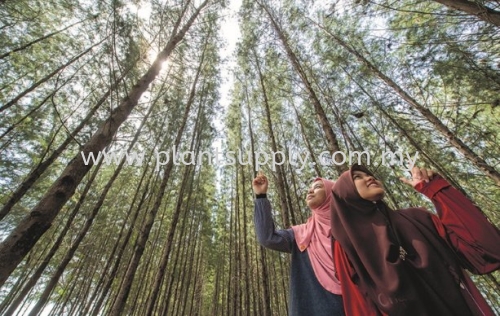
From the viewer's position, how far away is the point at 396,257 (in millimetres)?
1017

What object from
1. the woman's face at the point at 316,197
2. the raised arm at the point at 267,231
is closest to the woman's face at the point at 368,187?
the woman's face at the point at 316,197

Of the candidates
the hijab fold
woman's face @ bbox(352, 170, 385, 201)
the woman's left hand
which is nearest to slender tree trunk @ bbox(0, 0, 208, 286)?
the hijab fold

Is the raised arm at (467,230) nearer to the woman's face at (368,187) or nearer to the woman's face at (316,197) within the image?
the woman's face at (368,187)

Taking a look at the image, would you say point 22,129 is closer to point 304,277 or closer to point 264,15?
point 264,15

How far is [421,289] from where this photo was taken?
97 cm

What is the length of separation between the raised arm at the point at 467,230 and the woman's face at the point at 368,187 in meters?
0.23

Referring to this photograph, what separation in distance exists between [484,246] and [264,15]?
817cm

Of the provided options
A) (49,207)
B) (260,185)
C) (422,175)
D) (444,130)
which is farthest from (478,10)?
(49,207)

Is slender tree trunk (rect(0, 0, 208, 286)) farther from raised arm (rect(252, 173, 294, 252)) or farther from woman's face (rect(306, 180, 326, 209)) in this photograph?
woman's face (rect(306, 180, 326, 209))

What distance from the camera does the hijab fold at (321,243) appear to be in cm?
140

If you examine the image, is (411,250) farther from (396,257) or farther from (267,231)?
(267,231)

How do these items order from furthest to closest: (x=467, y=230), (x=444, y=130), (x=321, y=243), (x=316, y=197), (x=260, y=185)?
(x=444, y=130) → (x=260, y=185) → (x=316, y=197) → (x=321, y=243) → (x=467, y=230)

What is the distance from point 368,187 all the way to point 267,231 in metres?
0.85

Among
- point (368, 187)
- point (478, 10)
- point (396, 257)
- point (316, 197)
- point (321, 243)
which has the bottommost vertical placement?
point (396, 257)
